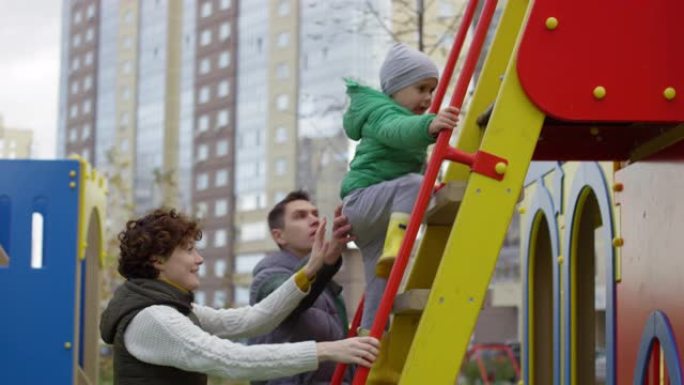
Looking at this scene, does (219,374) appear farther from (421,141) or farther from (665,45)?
(665,45)

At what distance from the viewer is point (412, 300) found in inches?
137

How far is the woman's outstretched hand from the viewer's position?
10.7 ft

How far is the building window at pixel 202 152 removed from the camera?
66.5m

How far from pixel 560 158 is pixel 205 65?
64471 millimetres

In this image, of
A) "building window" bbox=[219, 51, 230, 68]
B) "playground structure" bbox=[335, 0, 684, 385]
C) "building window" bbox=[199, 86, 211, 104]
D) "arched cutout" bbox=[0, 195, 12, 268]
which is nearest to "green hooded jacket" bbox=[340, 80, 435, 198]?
"playground structure" bbox=[335, 0, 684, 385]

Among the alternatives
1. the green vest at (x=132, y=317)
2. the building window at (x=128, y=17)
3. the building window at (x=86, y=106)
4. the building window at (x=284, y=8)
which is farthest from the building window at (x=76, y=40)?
the green vest at (x=132, y=317)

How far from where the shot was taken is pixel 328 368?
4.64 metres

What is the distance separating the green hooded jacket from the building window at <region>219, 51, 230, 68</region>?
2438 inches

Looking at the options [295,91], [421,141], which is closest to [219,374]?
[421,141]

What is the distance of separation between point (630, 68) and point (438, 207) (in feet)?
2.51


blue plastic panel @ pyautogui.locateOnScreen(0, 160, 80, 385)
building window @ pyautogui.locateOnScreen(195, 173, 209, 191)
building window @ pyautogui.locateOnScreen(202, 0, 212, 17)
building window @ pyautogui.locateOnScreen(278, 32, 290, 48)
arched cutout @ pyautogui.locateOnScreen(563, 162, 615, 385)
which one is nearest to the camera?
arched cutout @ pyautogui.locateOnScreen(563, 162, 615, 385)

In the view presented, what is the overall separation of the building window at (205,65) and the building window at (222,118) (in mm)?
3184

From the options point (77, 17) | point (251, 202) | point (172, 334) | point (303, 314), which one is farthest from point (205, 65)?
point (172, 334)

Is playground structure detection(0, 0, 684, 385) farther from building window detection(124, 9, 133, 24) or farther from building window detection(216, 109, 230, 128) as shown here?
building window detection(124, 9, 133, 24)
